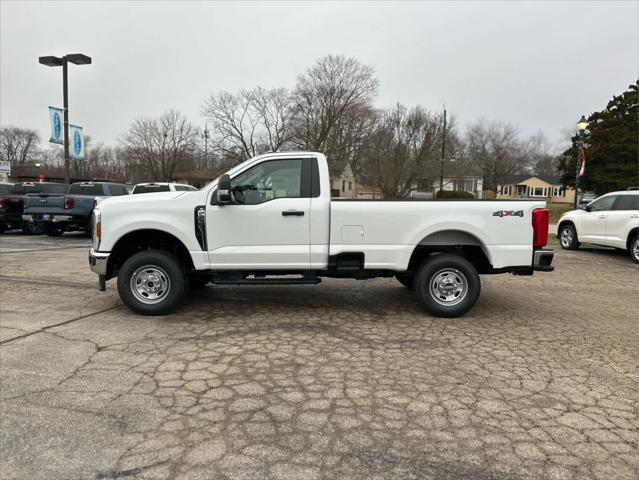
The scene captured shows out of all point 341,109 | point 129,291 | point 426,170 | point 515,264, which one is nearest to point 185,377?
point 129,291

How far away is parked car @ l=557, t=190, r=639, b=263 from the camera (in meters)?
10.9

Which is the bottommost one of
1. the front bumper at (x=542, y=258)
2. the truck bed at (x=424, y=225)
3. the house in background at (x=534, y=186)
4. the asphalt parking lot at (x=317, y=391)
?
the asphalt parking lot at (x=317, y=391)

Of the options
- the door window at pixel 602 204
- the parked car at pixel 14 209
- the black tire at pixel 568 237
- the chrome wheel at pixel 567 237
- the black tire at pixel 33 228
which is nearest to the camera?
the door window at pixel 602 204

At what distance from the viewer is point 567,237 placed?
13.3 m

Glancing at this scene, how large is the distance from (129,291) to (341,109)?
4334 centimetres

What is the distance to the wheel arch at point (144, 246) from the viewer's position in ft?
18.8

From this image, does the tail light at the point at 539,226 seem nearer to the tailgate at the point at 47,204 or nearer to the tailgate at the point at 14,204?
the tailgate at the point at 47,204

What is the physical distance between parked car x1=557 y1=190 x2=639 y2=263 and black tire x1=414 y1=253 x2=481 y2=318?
7.70m

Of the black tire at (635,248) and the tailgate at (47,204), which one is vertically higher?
the tailgate at (47,204)

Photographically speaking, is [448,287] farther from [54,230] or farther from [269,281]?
[54,230]

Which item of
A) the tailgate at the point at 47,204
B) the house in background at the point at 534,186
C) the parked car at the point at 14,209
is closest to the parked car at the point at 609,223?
the tailgate at the point at 47,204

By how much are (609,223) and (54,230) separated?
55.2 feet

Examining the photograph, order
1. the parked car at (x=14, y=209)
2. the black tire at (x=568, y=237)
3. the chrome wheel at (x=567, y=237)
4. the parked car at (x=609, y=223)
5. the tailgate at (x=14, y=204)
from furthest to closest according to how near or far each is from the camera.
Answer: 1. the tailgate at (x=14, y=204)
2. the parked car at (x=14, y=209)
3. the chrome wheel at (x=567, y=237)
4. the black tire at (x=568, y=237)
5. the parked car at (x=609, y=223)

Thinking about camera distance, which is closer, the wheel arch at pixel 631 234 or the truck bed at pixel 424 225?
the truck bed at pixel 424 225
